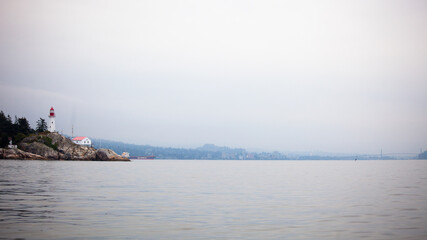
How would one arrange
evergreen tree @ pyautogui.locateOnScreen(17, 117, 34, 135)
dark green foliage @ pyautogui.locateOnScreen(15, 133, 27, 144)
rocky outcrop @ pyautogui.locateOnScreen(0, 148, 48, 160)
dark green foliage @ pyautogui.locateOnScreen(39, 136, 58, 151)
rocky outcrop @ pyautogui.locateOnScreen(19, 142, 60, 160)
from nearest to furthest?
rocky outcrop @ pyautogui.locateOnScreen(0, 148, 48, 160) < rocky outcrop @ pyautogui.locateOnScreen(19, 142, 60, 160) < dark green foliage @ pyautogui.locateOnScreen(39, 136, 58, 151) < dark green foliage @ pyautogui.locateOnScreen(15, 133, 27, 144) < evergreen tree @ pyautogui.locateOnScreen(17, 117, 34, 135)

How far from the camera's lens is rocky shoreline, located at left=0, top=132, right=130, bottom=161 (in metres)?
150

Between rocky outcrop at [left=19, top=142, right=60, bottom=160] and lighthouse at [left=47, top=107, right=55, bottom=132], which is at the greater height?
lighthouse at [left=47, top=107, right=55, bottom=132]

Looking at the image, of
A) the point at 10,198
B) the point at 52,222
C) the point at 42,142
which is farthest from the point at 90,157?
the point at 52,222

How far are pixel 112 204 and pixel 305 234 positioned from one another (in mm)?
17129

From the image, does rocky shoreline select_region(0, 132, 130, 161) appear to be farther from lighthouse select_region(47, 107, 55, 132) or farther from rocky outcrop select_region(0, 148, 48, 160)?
lighthouse select_region(47, 107, 55, 132)

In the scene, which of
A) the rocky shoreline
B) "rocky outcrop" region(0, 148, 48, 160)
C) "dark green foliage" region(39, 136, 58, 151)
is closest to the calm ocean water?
"rocky outcrop" region(0, 148, 48, 160)

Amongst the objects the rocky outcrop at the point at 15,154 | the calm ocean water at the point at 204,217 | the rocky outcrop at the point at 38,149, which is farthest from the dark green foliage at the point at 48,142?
the calm ocean water at the point at 204,217

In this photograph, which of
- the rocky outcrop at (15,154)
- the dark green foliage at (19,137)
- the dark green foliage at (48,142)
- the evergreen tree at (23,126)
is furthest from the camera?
the evergreen tree at (23,126)

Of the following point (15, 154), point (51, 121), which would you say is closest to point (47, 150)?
point (15, 154)

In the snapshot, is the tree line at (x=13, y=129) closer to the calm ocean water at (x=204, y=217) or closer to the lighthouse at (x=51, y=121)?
the lighthouse at (x=51, y=121)

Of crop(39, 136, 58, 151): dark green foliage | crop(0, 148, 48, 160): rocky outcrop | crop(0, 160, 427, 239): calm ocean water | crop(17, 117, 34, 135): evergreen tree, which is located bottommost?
crop(0, 160, 427, 239): calm ocean water

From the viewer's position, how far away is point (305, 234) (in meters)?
20.2

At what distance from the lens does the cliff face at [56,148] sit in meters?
159

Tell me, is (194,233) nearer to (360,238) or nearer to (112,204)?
(360,238)
